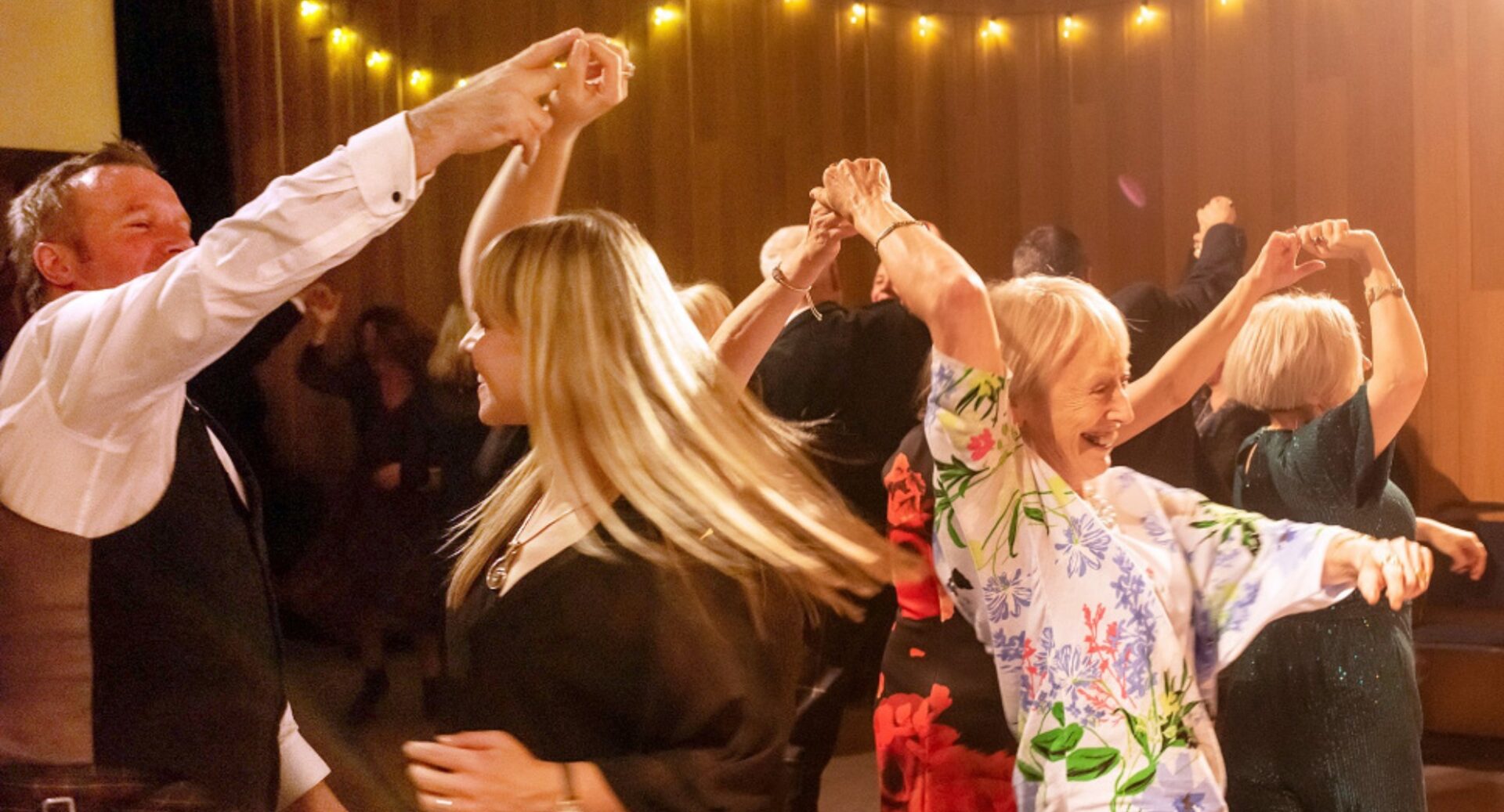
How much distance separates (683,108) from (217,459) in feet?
2.58

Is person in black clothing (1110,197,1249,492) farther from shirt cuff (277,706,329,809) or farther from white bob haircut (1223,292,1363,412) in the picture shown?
shirt cuff (277,706,329,809)

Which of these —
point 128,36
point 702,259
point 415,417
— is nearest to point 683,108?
point 702,259

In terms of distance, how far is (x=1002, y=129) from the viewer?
1.93m

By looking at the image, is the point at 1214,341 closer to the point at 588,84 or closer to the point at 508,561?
the point at 588,84

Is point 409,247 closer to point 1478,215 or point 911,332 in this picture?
point 911,332

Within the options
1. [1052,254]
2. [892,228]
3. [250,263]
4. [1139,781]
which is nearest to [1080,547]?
[1139,781]

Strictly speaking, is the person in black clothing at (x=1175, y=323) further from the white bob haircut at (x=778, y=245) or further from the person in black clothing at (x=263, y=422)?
the person in black clothing at (x=263, y=422)

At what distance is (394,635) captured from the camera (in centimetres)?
176

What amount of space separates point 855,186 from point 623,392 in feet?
1.44

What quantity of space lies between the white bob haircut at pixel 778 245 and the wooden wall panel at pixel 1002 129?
22 mm

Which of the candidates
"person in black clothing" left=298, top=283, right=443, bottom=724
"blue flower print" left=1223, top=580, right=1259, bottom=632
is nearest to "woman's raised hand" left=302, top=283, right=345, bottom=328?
"person in black clothing" left=298, top=283, right=443, bottom=724

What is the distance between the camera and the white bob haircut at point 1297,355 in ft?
5.69

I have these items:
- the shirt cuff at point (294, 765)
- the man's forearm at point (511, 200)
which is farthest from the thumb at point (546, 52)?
the shirt cuff at point (294, 765)

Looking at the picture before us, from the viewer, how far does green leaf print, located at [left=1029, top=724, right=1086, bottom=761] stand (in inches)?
54.9
